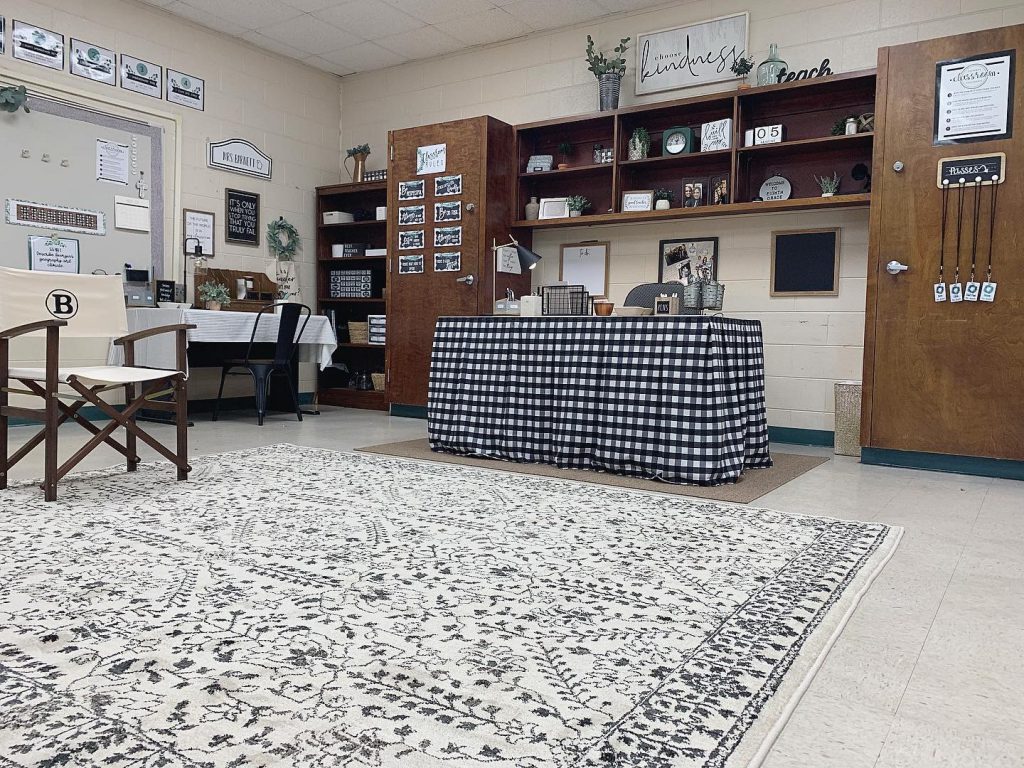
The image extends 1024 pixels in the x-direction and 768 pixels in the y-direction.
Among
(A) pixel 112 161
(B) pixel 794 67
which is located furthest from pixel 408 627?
(A) pixel 112 161

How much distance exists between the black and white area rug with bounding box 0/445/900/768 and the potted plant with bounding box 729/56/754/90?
3.45 meters

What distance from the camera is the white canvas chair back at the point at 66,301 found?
3.30 metres

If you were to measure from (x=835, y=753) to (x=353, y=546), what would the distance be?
1.53 metres

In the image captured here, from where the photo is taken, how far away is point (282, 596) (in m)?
1.91

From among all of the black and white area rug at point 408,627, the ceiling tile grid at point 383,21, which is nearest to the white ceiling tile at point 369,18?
the ceiling tile grid at point 383,21

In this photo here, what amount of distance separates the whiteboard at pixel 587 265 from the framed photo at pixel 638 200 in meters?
0.47

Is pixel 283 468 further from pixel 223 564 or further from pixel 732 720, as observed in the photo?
pixel 732 720

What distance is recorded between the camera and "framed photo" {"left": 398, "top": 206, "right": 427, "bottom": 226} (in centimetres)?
625

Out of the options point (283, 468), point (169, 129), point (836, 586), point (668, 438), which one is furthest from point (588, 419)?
point (169, 129)

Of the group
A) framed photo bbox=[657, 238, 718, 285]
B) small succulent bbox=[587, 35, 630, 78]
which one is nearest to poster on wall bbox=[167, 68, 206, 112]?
small succulent bbox=[587, 35, 630, 78]

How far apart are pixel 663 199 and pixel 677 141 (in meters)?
0.40

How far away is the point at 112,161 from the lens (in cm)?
569

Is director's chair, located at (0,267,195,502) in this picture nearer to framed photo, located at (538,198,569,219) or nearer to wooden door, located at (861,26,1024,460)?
framed photo, located at (538,198,569,219)

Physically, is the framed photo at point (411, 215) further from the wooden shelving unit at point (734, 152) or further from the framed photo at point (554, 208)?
the framed photo at point (554, 208)
